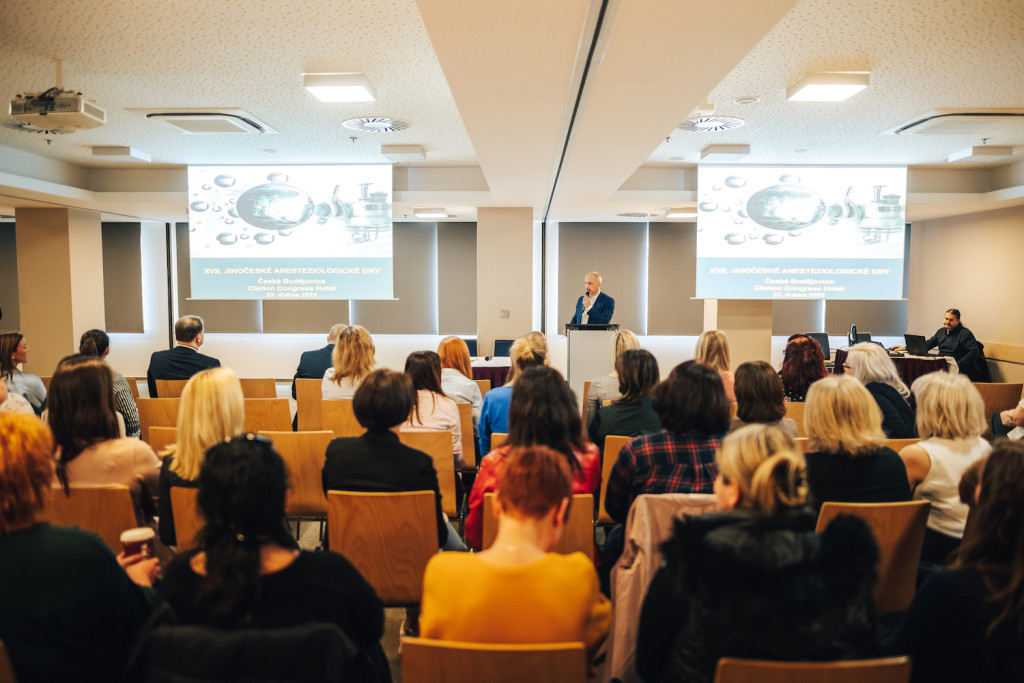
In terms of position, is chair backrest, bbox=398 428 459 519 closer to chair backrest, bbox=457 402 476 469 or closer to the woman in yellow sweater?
chair backrest, bbox=457 402 476 469

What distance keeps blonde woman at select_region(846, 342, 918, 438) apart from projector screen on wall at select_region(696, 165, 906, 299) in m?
3.65

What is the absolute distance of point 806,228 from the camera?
23.5ft

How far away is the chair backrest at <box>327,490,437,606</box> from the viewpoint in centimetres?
221

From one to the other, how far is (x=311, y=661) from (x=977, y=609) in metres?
1.33

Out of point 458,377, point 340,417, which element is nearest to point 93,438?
point 340,417

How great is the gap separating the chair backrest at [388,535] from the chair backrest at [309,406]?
261cm

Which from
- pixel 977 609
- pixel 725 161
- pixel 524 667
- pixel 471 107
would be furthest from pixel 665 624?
pixel 725 161

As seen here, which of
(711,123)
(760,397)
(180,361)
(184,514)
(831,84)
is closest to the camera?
(184,514)

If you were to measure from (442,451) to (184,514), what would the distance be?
1188 mm

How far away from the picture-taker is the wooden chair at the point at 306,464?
9.99ft

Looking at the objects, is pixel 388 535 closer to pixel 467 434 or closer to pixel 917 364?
pixel 467 434

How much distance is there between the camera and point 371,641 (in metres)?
1.45

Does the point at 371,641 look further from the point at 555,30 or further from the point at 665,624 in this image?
the point at 555,30

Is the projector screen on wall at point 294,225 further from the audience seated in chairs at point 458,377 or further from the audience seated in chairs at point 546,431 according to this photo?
the audience seated in chairs at point 546,431
